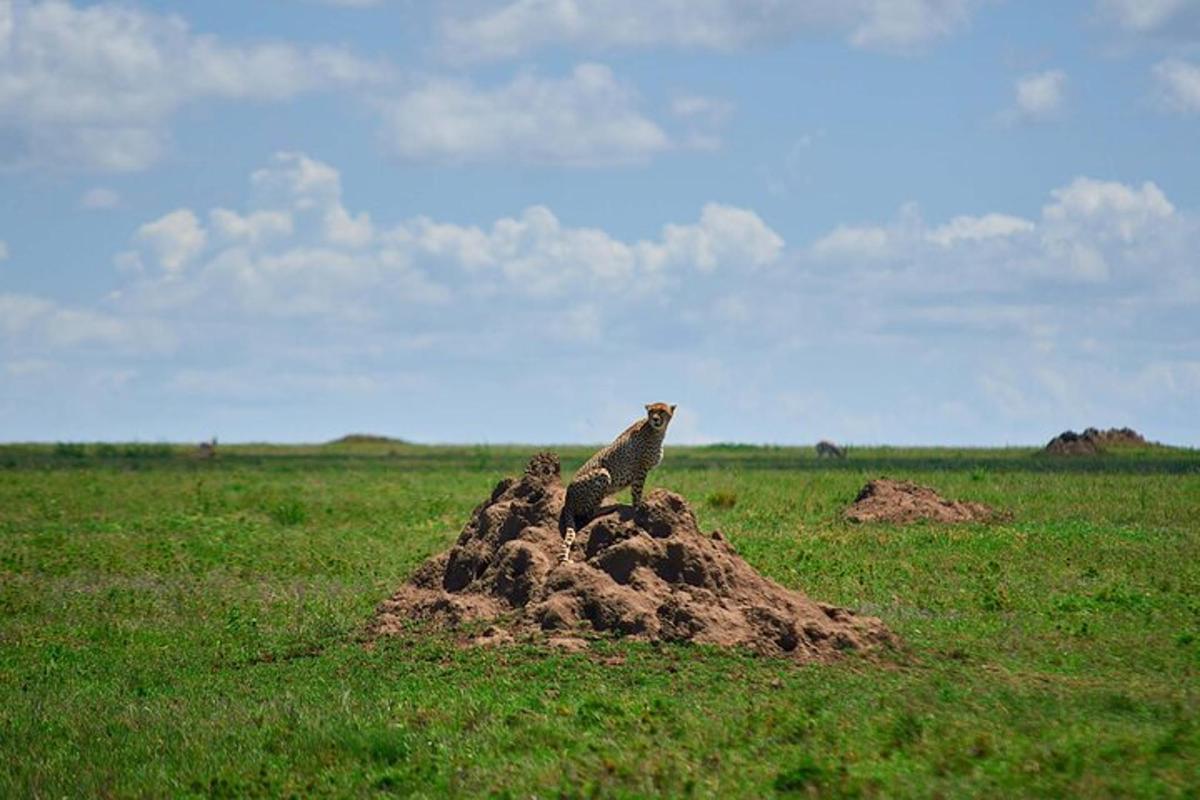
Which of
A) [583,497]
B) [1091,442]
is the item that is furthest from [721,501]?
[1091,442]

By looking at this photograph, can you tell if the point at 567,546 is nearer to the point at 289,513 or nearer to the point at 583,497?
the point at 583,497

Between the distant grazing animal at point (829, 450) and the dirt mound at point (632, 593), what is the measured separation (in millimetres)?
49954

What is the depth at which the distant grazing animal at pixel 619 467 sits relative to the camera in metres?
21.0

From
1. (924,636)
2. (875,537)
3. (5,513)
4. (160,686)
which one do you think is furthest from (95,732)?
(5,513)

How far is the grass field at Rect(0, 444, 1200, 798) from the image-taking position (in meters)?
14.2

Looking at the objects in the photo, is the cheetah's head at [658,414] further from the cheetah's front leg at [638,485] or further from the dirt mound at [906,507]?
the dirt mound at [906,507]

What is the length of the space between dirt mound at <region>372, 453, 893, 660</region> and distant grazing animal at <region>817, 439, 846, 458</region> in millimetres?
49954

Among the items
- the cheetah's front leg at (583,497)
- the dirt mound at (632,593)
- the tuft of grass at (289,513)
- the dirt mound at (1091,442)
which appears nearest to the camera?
the dirt mound at (632,593)

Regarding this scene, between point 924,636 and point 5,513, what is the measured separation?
2582cm

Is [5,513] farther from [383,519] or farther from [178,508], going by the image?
[383,519]

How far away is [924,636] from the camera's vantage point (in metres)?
20.7

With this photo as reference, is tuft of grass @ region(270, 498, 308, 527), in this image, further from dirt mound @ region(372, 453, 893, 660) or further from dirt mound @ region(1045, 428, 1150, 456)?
dirt mound @ region(1045, 428, 1150, 456)

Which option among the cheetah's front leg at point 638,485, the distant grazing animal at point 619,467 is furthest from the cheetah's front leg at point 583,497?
the cheetah's front leg at point 638,485

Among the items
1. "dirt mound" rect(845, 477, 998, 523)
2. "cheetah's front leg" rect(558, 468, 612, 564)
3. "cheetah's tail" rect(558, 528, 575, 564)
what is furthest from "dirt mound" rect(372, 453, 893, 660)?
"dirt mound" rect(845, 477, 998, 523)
